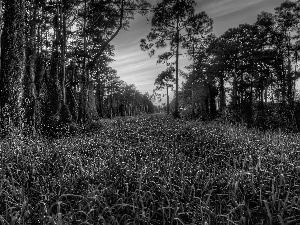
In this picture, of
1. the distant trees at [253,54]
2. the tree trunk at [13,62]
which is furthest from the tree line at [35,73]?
the distant trees at [253,54]

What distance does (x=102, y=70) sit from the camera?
32.8 meters

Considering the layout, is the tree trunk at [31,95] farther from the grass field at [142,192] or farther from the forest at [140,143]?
the grass field at [142,192]

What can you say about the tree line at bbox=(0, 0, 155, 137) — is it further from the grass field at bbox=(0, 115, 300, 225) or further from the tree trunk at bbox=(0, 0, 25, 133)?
the grass field at bbox=(0, 115, 300, 225)

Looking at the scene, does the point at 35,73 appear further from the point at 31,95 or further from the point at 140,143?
the point at 140,143

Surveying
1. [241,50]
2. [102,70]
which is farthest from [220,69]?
[102,70]

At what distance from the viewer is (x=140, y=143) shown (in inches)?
256

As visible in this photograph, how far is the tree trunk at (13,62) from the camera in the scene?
7.36m

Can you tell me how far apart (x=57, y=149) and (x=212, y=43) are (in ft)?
71.1

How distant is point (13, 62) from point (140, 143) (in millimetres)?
4757

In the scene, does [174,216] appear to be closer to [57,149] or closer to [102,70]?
[57,149]

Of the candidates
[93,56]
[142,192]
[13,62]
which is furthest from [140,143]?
[93,56]

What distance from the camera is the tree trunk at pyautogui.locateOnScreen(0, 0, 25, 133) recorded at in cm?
736

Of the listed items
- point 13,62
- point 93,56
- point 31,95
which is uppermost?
point 93,56

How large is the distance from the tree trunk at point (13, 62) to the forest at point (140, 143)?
31mm
